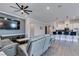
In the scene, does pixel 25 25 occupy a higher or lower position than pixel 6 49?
higher

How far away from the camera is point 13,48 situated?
3631 millimetres

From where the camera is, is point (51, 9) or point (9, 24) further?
point (9, 24)

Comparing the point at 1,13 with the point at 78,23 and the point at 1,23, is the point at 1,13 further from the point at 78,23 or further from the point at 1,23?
the point at 78,23

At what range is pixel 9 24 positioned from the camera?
8.03 meters

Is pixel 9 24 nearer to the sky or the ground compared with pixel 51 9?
nearer to the ground

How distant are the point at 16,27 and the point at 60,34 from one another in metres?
4.66

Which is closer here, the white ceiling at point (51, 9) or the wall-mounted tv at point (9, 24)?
the white ceiling at point (51, 9)

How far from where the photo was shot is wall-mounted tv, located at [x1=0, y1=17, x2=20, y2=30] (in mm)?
7316

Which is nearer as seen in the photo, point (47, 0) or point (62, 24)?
point (47, 0)

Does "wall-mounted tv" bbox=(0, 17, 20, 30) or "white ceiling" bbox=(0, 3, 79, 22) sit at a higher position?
"white ceiling" bbox=(0, 3, 79, 22)

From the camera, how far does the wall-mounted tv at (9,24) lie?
7.32 meters

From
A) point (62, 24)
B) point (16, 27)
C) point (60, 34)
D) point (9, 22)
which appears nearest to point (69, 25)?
point (62, 24)

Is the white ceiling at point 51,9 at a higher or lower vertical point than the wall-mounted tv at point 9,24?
higher

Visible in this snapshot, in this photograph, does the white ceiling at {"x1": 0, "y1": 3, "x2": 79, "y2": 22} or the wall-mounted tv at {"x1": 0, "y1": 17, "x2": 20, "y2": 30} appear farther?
the wall-mounted tv at {"x1": 0, "y1": 17, "x2": 20, "y2": 30}
